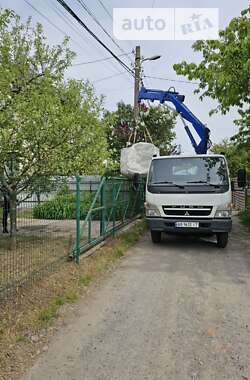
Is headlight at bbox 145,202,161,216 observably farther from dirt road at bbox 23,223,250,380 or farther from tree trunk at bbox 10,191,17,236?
tree trunk at bbox 10,191,17,236

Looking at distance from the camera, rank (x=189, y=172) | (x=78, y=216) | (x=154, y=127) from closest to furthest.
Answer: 1. (x=78, y=216)
2. (x=189, y=172)
3. (x=154, y=127)

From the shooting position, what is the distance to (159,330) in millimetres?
3713

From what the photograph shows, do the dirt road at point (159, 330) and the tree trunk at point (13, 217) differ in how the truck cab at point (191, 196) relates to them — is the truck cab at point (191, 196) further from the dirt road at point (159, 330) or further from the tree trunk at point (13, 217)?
the tree trunk at point (13, 217)

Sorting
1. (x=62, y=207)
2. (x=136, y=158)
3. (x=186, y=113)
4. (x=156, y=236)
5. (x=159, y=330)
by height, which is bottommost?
(x=159, y=330)

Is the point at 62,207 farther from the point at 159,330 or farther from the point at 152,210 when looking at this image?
the point at 159,330

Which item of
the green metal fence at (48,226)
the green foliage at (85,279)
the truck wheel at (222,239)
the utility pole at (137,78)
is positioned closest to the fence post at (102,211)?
the green metal fence at (48,226)

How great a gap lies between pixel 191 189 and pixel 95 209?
233 centimetres

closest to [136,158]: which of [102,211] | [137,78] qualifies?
[137,78]

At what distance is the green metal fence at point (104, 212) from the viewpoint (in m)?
6.29

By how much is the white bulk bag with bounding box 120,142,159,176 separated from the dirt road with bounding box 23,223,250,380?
5.86m

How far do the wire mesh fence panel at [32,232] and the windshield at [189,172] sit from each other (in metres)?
3.04

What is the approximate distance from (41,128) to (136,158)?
6343 mm

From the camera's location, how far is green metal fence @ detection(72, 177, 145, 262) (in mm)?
6291

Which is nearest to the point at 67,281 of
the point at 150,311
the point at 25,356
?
the point at 150,311
